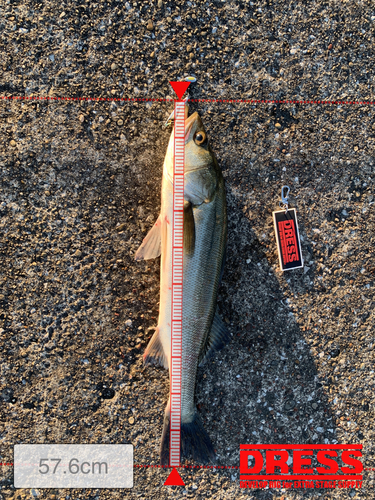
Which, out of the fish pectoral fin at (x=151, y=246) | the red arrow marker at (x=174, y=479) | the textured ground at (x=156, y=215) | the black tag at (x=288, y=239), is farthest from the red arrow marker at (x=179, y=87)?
the red arrow marker at (x=174, y=479)

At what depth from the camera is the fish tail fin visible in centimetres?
246

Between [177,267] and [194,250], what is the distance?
17cm

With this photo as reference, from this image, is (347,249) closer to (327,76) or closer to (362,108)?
(362,108)

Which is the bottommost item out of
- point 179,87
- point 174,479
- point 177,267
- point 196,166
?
point 174,479

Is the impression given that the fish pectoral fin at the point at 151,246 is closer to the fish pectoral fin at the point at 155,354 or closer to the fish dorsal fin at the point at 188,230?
the fish dorsal fin at the point at 188,230

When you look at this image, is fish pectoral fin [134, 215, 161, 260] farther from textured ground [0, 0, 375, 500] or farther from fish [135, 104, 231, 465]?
textured ground [0, 0, 375, 500]

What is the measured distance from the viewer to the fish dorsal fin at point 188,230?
86.7 inches

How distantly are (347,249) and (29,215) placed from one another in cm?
273

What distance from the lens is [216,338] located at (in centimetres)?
245

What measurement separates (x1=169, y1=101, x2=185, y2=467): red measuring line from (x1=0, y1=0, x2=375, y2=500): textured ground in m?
0.25

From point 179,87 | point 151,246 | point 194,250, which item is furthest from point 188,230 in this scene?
point 179,87

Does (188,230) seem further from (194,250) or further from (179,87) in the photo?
(179,87)

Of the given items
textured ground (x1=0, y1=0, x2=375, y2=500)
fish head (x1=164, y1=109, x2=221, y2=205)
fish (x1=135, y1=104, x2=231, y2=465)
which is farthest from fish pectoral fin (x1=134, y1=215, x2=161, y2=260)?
fish head (x1=164, y1=109, x2=221, y2=205)

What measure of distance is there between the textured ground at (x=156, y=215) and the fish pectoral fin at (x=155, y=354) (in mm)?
246
